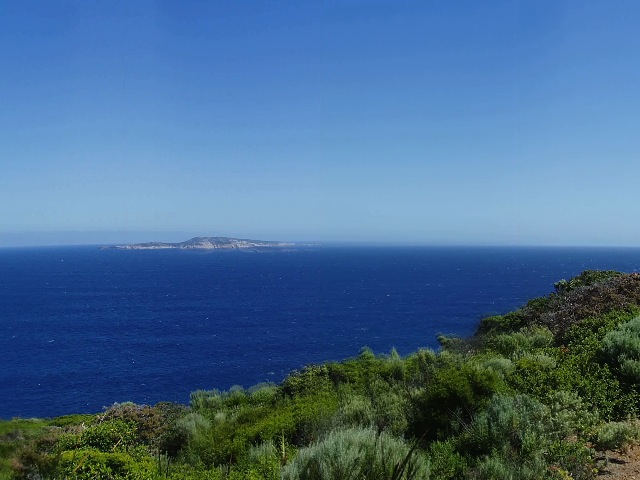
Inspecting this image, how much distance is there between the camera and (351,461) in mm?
6312

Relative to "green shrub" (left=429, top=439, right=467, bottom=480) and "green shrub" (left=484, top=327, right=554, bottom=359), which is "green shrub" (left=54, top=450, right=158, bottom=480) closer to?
"green shrub" (left=429, top=439, right=467, bottom=480)

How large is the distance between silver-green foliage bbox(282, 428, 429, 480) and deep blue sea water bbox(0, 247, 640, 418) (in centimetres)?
4170

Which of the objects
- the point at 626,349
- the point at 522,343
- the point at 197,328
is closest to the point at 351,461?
the point at 626,349

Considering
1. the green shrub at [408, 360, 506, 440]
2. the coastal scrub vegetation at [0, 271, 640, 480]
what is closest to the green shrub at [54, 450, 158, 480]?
the coastal scrub vegetation at [0, 271, 640, 480]

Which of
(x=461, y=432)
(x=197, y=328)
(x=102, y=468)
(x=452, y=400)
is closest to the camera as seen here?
(x=102, y=468)

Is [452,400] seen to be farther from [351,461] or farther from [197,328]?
[197,328]

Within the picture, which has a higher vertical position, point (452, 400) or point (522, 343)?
point (452, 400)

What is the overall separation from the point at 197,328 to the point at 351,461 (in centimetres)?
7347

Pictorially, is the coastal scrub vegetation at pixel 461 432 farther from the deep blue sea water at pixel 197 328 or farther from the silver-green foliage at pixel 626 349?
the deep blue sea water at pixel 197 328

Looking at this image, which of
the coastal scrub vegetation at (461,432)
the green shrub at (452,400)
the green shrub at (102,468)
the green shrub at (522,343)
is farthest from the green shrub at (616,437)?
the green shrub at (522,343)

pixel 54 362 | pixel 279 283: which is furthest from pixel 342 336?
pixel 279 283

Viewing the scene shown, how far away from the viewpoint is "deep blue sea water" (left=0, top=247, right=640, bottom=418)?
49.6 meters

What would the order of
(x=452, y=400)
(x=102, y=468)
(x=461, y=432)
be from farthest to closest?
(x=452, y=400)
(x=461, y=432)
(x=102, y=468)

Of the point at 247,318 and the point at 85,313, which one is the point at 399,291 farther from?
the point at 85,313
